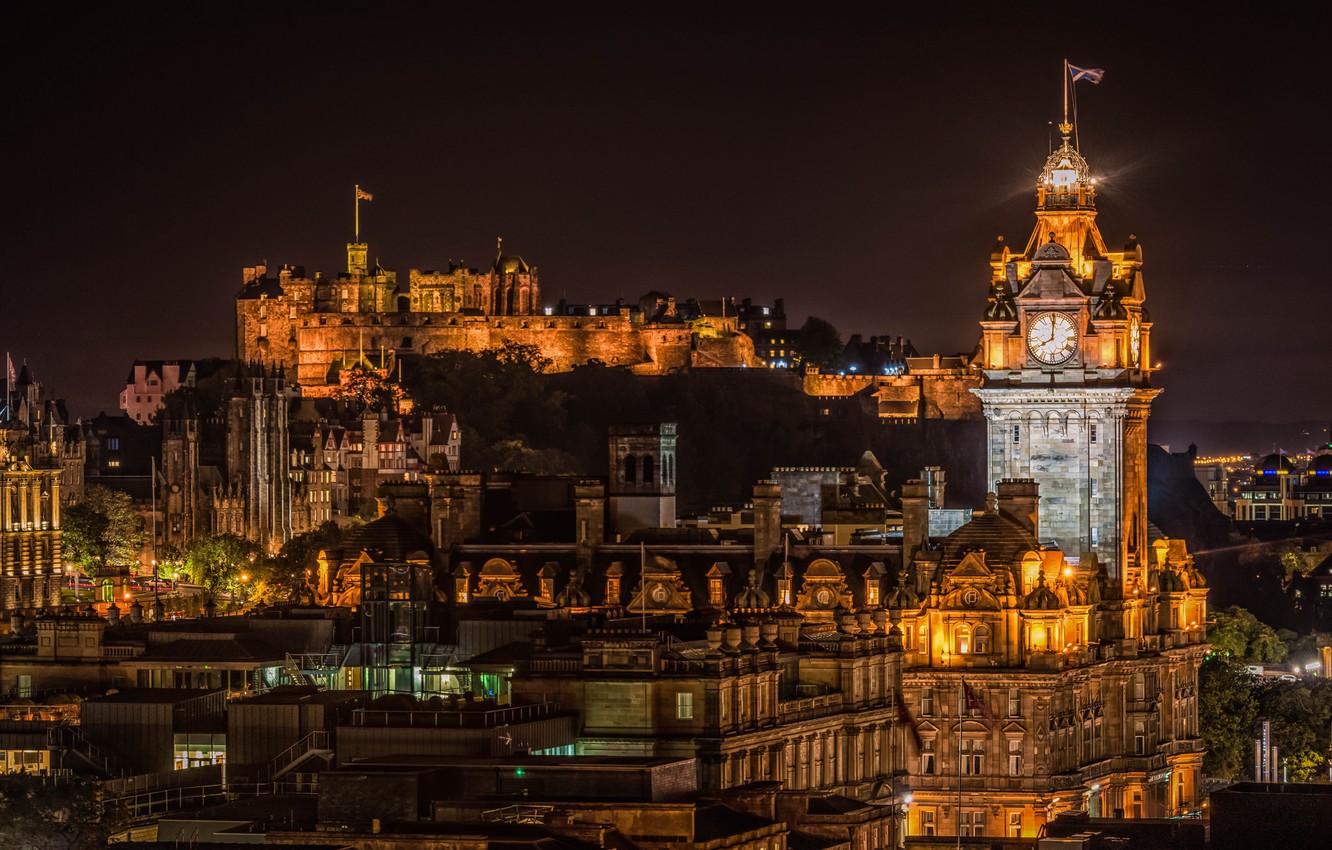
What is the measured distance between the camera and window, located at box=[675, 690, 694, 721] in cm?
9788

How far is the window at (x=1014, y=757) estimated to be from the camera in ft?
401

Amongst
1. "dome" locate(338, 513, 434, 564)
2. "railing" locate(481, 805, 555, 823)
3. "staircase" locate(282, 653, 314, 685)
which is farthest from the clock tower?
"railing" locate(481, 805, 555, 823)

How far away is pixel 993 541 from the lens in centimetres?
12394

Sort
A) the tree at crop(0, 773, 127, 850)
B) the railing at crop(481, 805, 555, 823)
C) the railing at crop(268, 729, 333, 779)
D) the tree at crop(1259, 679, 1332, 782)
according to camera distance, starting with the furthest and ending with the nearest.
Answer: the tree at crop(1259, 679, 1332, 782) < the railing at crop(268, 729, 333, 779) < the railing at crop(481, 805, 555, 823) < the tree at crop(0, 773, 127, 850)

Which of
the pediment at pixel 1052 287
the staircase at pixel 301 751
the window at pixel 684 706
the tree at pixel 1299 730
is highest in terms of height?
the pediment at pixel 1052 287

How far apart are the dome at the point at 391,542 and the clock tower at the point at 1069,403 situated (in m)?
19.7

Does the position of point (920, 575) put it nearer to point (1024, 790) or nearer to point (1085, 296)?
point (1024, 790)

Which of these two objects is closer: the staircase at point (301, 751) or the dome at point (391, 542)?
the staircase at point (301, 751)

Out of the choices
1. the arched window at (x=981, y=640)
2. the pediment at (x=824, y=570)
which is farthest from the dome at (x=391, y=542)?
the arched window at (x=981, y=640)

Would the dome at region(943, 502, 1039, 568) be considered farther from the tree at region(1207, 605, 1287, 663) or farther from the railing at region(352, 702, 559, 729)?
the tree at region(1207, 605, 1287, 663)

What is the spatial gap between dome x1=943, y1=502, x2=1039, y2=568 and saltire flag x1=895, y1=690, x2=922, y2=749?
5772 millimetres

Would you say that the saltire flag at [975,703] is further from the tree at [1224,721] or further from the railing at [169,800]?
the railing at [169,800]

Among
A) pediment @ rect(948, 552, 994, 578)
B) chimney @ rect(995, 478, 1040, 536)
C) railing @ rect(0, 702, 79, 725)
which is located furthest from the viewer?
chimney @ rect(995, 478, 1040, 536)

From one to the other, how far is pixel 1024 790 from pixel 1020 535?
8280 millimetres
